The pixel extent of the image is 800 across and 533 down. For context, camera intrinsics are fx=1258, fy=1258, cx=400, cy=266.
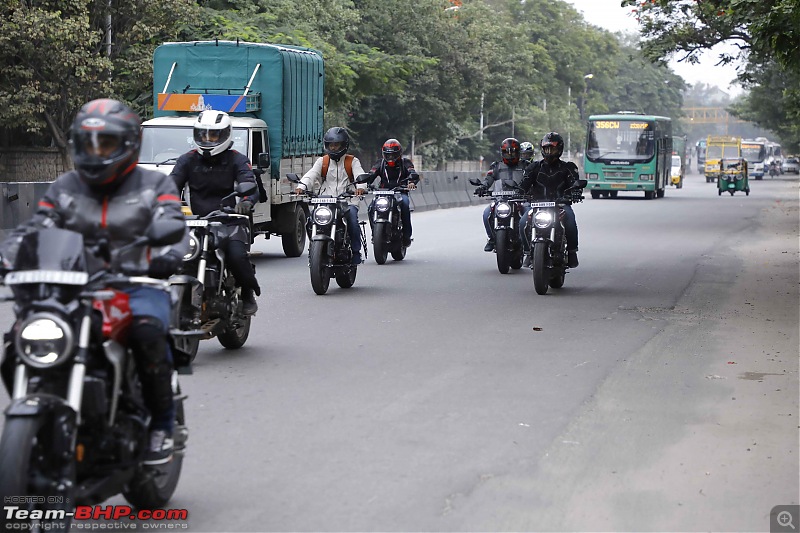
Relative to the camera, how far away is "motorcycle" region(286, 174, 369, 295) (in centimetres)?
1375

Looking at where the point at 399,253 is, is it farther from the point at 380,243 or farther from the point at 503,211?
the point at 503,211

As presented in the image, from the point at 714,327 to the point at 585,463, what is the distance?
593cm

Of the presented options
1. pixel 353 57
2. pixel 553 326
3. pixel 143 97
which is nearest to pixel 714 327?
pixel 553 326

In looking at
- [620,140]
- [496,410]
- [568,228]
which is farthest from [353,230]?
[620,140]

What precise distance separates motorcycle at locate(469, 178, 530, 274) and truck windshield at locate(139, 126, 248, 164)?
3.62 m

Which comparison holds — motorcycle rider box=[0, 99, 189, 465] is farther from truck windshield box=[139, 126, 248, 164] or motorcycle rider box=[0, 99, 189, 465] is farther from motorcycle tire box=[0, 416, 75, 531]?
truck windshield box=[139, 126, 248, 164]

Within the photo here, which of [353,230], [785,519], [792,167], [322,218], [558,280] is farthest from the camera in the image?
[792,167]

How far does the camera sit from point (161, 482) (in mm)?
5469

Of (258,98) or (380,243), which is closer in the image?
(380,243)

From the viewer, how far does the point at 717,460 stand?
667 centimetres

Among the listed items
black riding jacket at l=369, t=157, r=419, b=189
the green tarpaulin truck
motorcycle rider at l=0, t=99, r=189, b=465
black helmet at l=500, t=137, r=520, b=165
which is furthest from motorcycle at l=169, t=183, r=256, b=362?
black helmet at l=500, t=137, r=520, b=165

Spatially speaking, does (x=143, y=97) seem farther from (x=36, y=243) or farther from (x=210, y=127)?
(x=36, y=243)

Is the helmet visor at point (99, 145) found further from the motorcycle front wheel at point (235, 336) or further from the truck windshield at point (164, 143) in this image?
the truck windshield at point (164, 143)

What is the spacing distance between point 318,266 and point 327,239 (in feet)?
1.05
